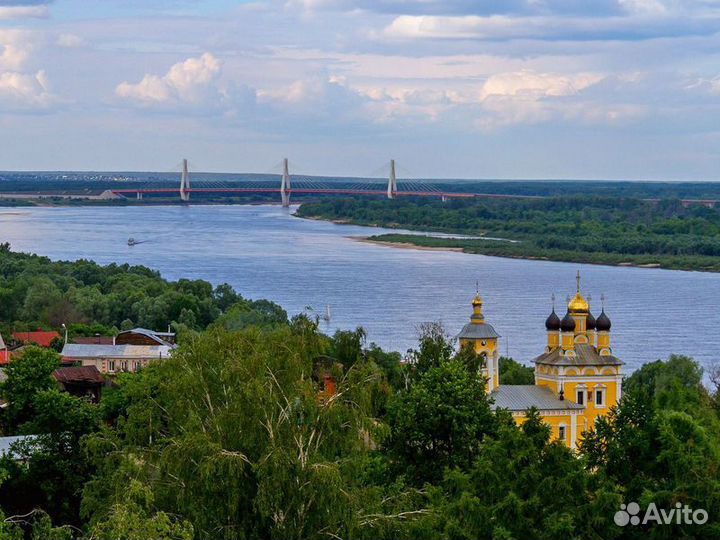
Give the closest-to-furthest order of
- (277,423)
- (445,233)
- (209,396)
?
1. (277,423)
2. (209,396)
3. (445,233)

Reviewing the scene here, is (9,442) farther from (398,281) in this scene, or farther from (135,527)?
(398,281)

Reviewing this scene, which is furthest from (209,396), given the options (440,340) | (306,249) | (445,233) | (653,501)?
(445,233)

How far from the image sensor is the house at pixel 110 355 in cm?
1941

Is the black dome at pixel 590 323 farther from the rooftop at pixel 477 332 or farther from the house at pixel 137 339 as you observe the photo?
the house at pixel 137 339

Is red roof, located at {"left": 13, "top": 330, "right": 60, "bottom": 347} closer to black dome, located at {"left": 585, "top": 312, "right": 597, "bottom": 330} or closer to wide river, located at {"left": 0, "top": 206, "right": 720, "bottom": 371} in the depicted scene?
wide river, located at {"left": 0, "top": 206, "right": 720, "bottom": 371}

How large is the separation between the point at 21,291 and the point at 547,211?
51250 mm

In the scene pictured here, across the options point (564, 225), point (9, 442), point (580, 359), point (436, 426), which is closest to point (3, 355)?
point (9, 442)

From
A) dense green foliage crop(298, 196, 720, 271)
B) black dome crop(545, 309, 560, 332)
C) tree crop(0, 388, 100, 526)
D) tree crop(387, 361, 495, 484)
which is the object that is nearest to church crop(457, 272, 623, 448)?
black dome crop(545, 309, 560, 332)

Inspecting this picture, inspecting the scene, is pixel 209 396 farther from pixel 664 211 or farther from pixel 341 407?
pixel 664 211

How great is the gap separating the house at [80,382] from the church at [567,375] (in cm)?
403

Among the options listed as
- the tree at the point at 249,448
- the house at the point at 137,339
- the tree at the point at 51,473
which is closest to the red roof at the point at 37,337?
the house at the point at 137,339

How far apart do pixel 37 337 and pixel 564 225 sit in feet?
144

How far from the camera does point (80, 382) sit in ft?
53.6

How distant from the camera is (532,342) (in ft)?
80.0
